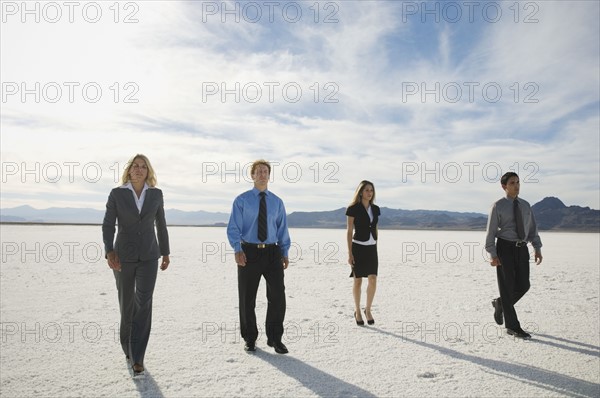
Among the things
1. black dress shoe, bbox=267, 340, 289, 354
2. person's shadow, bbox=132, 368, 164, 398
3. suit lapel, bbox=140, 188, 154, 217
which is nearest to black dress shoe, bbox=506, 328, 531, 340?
black dress shoe, bbox=267, 340, 289, 354

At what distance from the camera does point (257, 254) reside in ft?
15.9

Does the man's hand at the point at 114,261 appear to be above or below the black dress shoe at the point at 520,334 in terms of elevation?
above

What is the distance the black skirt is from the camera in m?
6.10

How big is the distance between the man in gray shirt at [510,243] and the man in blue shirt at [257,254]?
117 inches

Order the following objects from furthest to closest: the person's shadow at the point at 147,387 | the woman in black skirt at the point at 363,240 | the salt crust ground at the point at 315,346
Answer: the woman in black skirt at the point at 363,240, the salt crust ground at the point at 315,346, the person's shadow at the point at 147,387

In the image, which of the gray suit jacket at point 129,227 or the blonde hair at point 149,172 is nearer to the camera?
the gray suit jacket at point 129,227

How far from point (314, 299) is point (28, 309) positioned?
16.3 ft

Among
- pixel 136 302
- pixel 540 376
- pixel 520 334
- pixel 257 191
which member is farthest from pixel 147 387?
pixel 520 334

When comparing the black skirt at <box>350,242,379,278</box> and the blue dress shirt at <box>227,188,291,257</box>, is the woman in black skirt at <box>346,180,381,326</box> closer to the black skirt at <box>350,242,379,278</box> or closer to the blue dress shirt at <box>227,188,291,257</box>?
the black skirt at <box>350,242,379,278</box>

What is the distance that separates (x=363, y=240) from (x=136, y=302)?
3.28 metres

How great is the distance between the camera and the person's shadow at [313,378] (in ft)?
Answer: 12.1

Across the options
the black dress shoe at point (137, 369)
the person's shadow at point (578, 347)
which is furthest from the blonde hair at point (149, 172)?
the person's shadow at point (578, 347)

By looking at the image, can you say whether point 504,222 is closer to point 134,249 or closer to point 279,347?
point 279,347

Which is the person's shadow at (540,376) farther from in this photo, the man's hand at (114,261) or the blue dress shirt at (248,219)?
the man's hand at (114,261)
